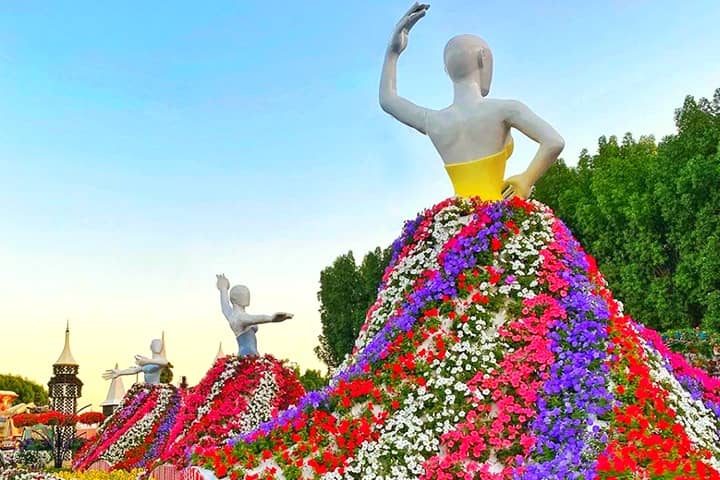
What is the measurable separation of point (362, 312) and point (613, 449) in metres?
23.6

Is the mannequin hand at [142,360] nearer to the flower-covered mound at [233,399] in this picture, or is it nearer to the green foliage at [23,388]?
the flower-covered mound at [233,399]

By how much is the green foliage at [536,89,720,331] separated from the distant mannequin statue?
12534 mm

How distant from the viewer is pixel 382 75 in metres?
8.24

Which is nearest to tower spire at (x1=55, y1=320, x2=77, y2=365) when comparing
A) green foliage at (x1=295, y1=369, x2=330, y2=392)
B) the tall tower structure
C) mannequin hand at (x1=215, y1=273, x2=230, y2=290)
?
the tall tower structure

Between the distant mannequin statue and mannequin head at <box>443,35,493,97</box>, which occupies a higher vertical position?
mannequin head at <box>443,35,493,97</box>

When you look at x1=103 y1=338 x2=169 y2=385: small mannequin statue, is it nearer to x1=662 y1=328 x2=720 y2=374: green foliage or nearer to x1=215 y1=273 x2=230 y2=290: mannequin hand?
x1=215 y1=273 x2=230 y2=290: mannequin hand

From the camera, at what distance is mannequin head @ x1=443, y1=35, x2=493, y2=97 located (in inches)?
301

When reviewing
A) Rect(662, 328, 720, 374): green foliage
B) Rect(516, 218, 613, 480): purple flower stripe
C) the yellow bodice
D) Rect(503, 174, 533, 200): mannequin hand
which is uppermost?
the yellow bodice

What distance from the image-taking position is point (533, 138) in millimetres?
7152

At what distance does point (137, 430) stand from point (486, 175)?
11565 mm

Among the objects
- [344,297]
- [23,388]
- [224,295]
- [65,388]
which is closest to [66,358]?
[65,388]

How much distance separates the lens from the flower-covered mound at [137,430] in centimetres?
1547

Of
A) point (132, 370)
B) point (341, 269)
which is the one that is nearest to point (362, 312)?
point (341, 269)

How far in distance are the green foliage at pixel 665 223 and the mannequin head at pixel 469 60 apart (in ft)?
41.2
